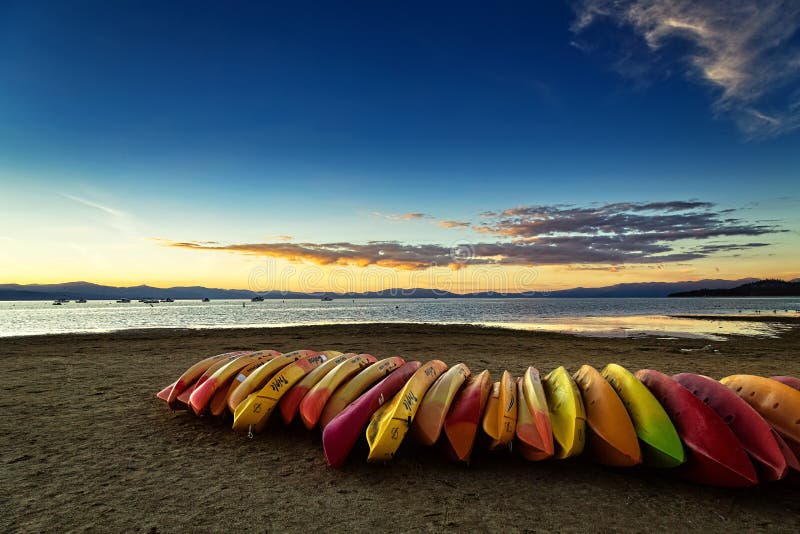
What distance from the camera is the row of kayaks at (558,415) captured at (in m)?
3.25

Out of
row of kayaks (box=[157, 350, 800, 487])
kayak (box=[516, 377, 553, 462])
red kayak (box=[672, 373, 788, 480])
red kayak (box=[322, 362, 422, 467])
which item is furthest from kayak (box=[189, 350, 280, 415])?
red kayak (box=[672, 373, 788, 480])

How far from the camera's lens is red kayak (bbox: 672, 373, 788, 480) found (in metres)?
3.06

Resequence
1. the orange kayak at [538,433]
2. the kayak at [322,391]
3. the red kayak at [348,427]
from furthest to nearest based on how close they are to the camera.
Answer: the kayak at [322,391] → the red kayak at [348,427] → the orange kayak at [538,433]

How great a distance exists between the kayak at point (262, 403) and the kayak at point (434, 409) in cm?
166

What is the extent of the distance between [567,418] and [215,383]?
3.91 meters

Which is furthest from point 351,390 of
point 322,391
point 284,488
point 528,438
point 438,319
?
point 438,319

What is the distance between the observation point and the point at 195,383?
5.36m

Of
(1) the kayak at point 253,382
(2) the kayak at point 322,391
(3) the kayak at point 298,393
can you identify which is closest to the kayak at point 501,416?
(2) the kayak at point 322,391

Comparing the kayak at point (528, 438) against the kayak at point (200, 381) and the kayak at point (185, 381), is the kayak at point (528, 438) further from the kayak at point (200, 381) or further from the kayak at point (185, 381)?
the kayak at point (185, 381)

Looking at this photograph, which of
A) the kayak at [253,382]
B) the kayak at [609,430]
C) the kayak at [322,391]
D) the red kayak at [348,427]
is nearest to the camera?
the kayak at [609,430]

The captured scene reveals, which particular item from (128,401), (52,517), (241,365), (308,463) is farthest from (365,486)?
(128,401)

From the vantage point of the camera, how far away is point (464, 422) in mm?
3756

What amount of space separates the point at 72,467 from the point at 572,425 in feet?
14.8

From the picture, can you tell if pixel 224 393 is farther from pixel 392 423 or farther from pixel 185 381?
pixel 392 423
